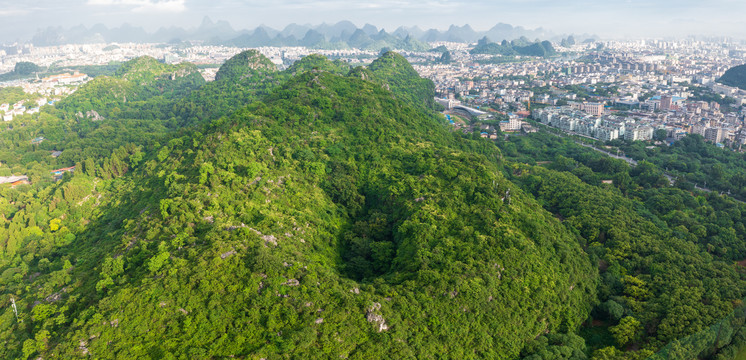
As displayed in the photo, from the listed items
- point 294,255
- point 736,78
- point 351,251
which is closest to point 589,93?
point 736,78

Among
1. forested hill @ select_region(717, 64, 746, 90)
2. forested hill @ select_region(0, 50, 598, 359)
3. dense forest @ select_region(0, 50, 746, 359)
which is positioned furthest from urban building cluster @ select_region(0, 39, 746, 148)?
forested hill @ select_region(0, 50, 598, 359)

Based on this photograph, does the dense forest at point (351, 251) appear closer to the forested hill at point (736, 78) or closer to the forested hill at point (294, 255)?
the forested hill at point (294, 255)

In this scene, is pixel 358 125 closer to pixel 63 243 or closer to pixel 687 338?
pixel 63 243

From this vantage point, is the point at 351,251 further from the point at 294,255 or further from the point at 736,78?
the point at 736,78

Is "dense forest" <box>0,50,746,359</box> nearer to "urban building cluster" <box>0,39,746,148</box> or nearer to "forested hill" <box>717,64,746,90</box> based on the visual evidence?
"urban building cluster" <box>0,39,746,148</box>

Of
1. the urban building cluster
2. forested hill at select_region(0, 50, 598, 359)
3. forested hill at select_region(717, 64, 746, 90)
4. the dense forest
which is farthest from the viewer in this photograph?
forested hill at select_region(717, 64, 746, 90)

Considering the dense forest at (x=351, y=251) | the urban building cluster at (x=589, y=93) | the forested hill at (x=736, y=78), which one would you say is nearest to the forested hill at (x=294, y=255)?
the dense forest at (x=351, y=251)

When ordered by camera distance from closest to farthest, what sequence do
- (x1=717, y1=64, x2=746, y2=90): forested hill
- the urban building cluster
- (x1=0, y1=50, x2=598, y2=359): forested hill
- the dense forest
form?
(x1=0, y1=50, x2=598, y2=359): forested hill < the dense forest < the urban building cluster < (x1=717, y1=64, x2=746, y2=90): forested hill

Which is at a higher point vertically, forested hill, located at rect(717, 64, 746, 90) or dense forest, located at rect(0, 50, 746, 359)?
forested hill, located at rect(717, 64, 746, 90)
